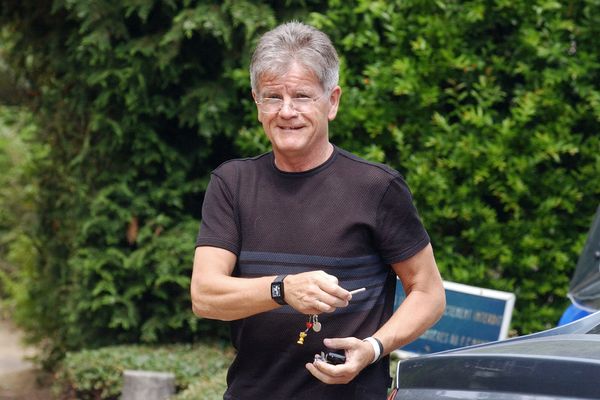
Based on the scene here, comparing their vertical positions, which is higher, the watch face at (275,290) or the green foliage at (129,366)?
the watch face at (275,290)

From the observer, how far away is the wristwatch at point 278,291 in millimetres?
2498

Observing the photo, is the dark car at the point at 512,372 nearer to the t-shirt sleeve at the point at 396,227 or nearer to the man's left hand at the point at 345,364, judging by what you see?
the man's left hand at the point at 345,364

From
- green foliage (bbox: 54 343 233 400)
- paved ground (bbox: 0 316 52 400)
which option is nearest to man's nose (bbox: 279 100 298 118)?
green foliage (bbox: 54 343 233 400)

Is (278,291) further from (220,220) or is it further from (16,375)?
(16,375)

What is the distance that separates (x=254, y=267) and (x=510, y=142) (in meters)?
3.00

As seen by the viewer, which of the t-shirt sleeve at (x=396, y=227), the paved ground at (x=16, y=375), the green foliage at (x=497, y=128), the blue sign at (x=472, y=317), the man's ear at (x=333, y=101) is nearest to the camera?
the t-shirt sleeve at (x=396, y=227)

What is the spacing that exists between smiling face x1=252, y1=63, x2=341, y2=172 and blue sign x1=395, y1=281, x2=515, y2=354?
7.27ft

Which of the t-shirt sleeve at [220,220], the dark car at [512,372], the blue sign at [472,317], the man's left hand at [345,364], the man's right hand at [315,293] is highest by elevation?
the t-shirt sleeve at [220,220]

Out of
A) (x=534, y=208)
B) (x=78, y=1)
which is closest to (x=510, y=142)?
(x=534, y=208)

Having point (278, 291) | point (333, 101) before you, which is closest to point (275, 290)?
point (278, 291)

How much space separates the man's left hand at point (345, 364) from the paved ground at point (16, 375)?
529 cm

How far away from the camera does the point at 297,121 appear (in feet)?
8.87

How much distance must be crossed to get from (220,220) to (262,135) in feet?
10.2

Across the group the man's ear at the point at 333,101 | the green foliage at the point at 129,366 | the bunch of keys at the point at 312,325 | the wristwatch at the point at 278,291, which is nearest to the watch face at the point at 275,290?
the wristwatch at the point at 278,291
